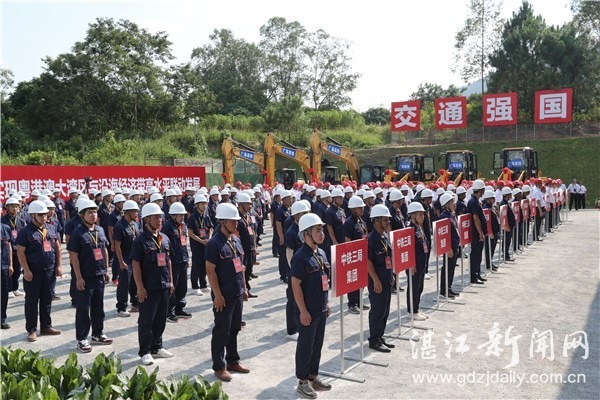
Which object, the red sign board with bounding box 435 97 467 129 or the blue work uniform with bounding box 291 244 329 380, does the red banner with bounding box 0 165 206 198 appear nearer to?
the blue work uniform with bounding box 291 244 329 380

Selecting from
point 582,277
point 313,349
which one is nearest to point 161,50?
point 582,277

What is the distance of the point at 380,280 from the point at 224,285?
1985mm

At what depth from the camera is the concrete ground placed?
5742 millimetres

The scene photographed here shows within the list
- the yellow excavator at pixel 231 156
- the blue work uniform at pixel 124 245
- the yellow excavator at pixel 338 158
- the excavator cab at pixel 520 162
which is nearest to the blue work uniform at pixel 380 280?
the blue work uniform at pixel 124 245

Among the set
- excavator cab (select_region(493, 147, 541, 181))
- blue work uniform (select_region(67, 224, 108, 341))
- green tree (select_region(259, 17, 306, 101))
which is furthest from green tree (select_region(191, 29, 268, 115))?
blue work uniform (select_region(67, 224, 108, 341))

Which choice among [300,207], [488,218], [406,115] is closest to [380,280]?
[300,207]

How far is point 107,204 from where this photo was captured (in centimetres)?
1150

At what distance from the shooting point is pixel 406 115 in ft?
131

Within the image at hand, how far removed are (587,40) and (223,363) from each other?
154 ft

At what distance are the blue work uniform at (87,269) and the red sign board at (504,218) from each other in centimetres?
893

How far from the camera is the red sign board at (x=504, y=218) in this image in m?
12.4

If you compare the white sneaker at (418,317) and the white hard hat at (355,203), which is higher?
the white hard hat at (355,203)

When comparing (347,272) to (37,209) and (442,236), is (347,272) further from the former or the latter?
(37,209)

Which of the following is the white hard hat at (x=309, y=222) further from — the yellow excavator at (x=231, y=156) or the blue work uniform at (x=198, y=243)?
the yellow excavator at (x=231, y=156)
